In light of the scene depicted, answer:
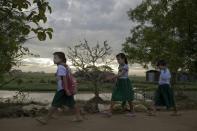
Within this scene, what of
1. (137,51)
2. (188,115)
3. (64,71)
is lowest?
(188,115)

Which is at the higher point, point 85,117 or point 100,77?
point 100,77

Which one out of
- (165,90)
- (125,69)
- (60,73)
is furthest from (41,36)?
(165,90)

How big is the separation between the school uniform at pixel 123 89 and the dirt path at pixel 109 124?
0.47m

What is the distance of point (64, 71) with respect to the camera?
11.2 meters

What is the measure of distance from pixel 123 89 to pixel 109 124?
1.83 metres

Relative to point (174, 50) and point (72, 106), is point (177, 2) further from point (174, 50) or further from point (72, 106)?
point (72, 106)

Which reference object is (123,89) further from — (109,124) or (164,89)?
(109,124)

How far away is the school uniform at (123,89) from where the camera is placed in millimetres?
12891

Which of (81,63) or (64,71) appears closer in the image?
(64,71)

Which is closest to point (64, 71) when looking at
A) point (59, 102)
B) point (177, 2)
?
point (59, 102)

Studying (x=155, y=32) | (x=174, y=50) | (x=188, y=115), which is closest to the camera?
(x=188, y=115)

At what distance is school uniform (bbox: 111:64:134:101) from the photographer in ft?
42.3

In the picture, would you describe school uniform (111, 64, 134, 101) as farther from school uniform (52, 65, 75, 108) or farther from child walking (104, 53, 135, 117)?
school uniform (52, 65, 75, 108)

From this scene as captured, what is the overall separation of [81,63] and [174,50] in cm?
759
